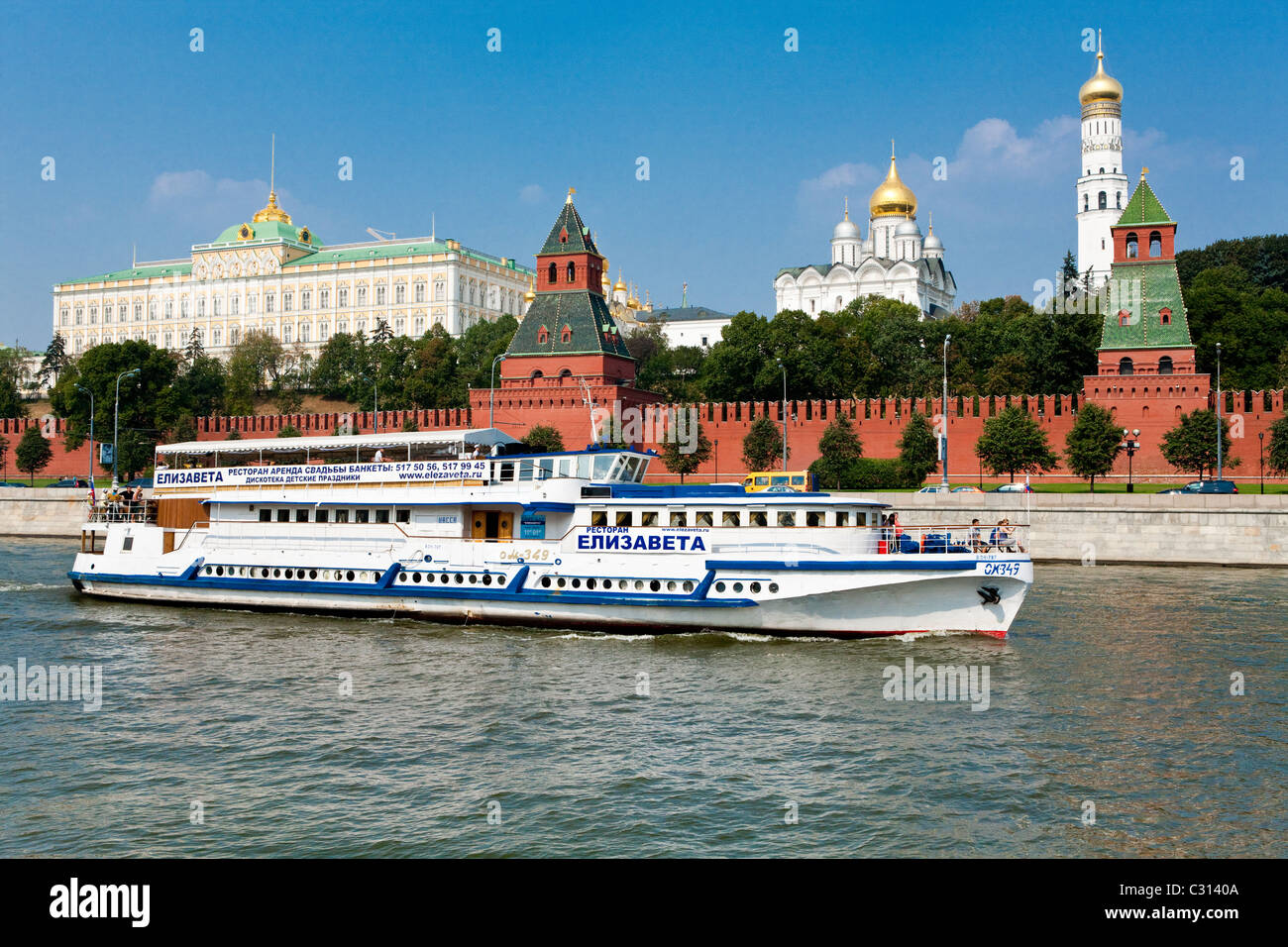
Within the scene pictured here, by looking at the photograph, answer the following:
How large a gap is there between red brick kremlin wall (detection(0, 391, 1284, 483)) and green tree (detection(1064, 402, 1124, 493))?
118 inches

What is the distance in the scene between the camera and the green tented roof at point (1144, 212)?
209 ft

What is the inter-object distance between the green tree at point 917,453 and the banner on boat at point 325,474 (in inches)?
1407

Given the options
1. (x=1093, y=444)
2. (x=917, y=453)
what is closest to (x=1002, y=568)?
(x=1093, y=444)

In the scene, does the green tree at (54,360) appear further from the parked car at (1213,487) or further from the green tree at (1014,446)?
the parked car at (1213,487)

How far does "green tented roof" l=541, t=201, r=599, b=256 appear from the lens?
71562 millimetres

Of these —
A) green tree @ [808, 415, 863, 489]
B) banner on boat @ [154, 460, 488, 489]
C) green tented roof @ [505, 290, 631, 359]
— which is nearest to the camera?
banner on boat @ [154, 460, 488, 489]

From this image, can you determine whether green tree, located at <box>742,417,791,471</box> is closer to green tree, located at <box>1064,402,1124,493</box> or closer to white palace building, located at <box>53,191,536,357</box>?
green tree, located at <box>1064,402,1124,493</box>

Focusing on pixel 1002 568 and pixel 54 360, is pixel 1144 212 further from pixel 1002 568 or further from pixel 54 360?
pixel 54 360

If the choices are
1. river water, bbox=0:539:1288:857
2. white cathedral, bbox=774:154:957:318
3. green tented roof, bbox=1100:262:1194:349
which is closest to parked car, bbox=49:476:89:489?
river water, bbox=0:539:1288:857

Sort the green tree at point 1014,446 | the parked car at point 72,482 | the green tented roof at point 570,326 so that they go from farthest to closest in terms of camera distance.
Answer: the green tented roof at point 570,326, the parked car at point 72,482, the green tree at point 1014,446

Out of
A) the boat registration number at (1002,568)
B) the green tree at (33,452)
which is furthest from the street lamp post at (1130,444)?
the green tree at (33,452)
